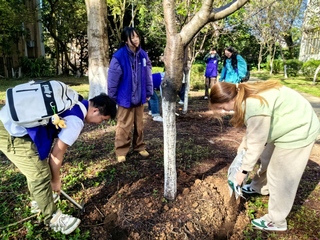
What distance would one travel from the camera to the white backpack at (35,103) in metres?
1.96

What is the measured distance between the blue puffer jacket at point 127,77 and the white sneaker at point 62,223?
1.59m

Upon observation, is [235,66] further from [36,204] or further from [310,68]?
[310,68]

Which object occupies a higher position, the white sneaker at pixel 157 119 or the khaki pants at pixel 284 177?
the khaki pants at pixel 284 177

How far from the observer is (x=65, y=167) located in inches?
141

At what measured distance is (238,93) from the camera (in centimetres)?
210

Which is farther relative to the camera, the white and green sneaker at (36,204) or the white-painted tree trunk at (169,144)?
the white and green sneaker at (36,204)

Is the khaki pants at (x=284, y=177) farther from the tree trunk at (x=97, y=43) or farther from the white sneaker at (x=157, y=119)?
the tree trunk at (x=97, y=43)

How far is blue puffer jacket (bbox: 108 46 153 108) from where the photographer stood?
3.46 m

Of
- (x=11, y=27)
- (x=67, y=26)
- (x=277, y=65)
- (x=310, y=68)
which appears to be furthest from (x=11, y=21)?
(x=277, y=65)

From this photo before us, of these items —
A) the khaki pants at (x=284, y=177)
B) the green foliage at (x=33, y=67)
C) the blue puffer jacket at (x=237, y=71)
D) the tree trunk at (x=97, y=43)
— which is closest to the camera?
the khaki pants at (x=284, y=177)

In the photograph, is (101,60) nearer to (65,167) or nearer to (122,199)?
(65,167)

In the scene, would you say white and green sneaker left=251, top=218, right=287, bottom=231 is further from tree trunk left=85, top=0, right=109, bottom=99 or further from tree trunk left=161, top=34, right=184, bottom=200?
tree trunk left=85, top=0, right=109, bottom=99

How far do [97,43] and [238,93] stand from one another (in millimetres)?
4115

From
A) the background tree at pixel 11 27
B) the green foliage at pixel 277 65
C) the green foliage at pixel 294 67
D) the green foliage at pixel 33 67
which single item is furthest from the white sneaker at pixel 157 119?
the green foliage at pixel 277 65
